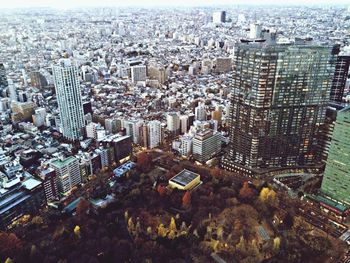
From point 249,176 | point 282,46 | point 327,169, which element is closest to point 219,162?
point 249,176

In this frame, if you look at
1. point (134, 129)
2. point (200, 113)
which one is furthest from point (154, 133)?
point (200, 113)

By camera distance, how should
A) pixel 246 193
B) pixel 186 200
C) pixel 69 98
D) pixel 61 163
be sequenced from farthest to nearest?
pixel 69 98 → pixel 61 163 → pixel 246 193 → pixel 186 200

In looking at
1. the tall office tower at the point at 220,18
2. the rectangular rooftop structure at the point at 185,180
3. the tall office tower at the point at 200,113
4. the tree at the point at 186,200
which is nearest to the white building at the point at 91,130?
the tall office tower at the point at 200,113

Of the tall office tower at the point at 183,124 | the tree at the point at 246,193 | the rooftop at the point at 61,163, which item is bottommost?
the tall office tower at the point at 183,124

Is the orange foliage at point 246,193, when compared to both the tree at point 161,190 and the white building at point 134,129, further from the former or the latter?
the white building at point 134,129

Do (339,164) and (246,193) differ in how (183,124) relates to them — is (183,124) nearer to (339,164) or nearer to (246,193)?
(246,193)

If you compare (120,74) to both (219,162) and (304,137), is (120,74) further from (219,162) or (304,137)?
(304,137)
